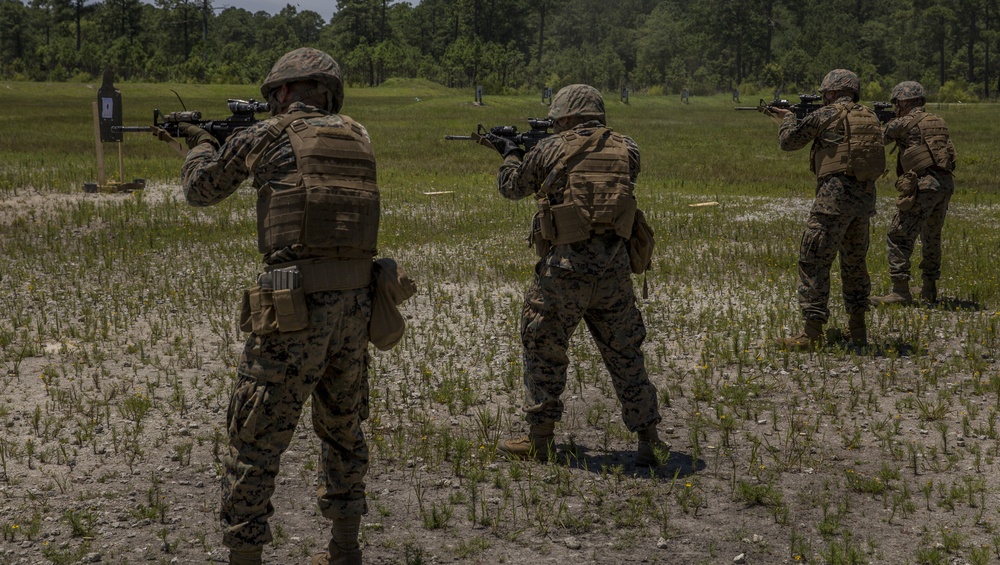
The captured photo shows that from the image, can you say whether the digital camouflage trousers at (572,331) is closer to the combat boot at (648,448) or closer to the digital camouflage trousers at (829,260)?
the combat boot at (648,448)

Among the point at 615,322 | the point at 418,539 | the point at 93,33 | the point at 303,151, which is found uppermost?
the point at 93,33

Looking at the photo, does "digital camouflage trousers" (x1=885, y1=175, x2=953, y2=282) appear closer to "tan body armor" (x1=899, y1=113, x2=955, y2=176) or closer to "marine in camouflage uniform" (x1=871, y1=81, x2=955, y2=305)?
"marine in camouflage uniform" (x1=871, y1=81, x2=955, y2=305)

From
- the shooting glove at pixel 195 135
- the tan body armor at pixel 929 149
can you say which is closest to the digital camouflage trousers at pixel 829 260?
the tan body armor at pixel 929 149

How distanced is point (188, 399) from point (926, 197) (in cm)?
896

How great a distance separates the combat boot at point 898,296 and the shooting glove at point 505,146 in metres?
6.58

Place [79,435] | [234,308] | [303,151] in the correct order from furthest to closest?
1. [234,308]
2. [79,435]
3. [303,151]

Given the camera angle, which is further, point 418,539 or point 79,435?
point 79,435

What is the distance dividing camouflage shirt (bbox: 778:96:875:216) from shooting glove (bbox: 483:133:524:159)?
337cm

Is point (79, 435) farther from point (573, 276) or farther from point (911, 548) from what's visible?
point (911, 548)

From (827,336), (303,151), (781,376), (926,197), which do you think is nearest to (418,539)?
(303,151)

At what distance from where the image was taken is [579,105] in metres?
6.72

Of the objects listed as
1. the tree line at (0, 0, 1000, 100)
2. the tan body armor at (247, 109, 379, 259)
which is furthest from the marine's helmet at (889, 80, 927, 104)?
the tree line at (0, 0, 1000, 100)

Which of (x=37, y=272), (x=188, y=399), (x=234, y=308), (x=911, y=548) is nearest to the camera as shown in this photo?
(x=911, y=548)

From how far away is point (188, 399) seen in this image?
8117 mm
